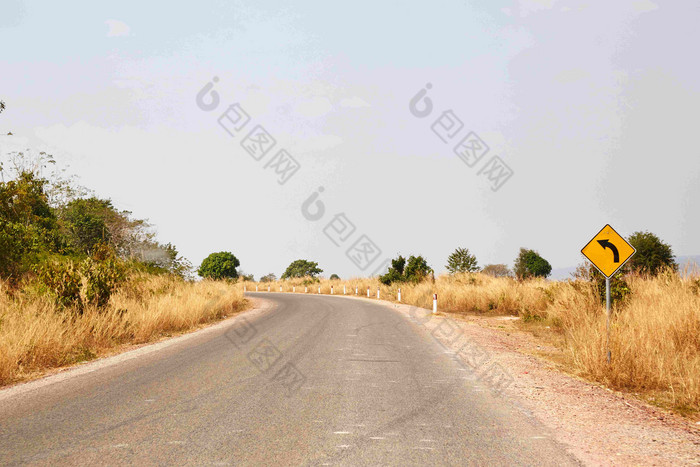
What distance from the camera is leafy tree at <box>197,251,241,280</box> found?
69188 millimetres

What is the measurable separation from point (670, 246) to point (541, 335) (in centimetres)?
1906

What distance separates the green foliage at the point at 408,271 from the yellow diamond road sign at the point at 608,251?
26.6 metres

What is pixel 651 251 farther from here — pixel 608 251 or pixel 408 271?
pixel 608 251

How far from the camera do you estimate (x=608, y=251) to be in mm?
9656

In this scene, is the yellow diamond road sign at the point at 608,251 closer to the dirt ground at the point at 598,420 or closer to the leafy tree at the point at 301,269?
the dirt ground at the point at 598,420

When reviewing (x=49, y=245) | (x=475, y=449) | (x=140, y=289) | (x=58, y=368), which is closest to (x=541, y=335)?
(x=475, y=449)

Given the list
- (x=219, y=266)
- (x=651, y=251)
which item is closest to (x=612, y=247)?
(x=651, y=251)

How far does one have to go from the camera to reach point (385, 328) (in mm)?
16062

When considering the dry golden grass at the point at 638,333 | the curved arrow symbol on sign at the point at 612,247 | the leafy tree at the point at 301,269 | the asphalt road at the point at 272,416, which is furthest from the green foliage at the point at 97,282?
the leafy tree at the point at 301,269

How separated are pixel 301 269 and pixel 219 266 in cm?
2699

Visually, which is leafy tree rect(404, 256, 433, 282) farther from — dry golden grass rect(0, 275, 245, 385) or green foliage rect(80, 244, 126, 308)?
green foliage rect(80, 244, 126, 308)

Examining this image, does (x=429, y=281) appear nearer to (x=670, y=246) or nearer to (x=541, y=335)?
(x=670, y=246)

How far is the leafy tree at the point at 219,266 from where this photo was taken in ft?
227

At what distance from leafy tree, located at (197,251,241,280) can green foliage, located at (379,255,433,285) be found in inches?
1276
